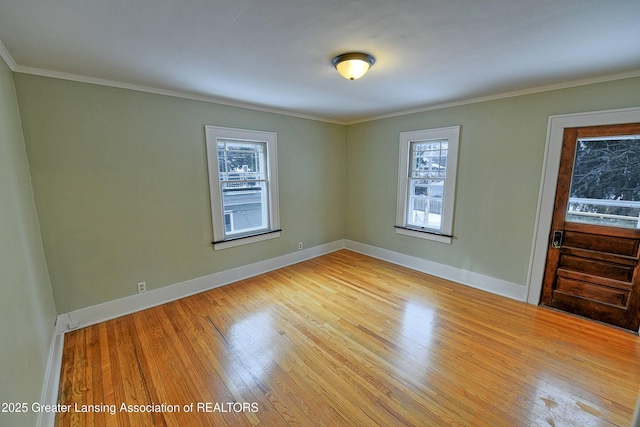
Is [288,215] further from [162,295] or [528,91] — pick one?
[528,91]

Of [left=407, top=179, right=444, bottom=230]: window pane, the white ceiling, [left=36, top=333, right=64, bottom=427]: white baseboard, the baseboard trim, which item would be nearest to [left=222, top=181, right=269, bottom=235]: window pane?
the baseboard trim

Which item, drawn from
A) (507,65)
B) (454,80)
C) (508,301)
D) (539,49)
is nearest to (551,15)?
(539,49)

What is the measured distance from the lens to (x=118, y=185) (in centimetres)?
269

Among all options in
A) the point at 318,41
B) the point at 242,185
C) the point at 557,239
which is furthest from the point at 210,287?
the point at 557,239

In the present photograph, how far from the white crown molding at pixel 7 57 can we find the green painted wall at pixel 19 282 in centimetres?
6

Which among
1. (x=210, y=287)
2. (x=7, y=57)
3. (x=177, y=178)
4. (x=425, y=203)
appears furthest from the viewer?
(x=425, y=203)

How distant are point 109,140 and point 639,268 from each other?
5.29 meters

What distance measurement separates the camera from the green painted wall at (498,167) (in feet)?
8.79

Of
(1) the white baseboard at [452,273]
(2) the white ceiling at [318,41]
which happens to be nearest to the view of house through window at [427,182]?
(1) the white baseboard at [452,273]

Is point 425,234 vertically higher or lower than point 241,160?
lower

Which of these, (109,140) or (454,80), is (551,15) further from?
(109,140)

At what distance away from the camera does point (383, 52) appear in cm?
195

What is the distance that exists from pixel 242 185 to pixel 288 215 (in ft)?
3.02

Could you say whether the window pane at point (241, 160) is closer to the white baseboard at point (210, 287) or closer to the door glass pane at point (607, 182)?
the white baseboard at point (210, 287)
